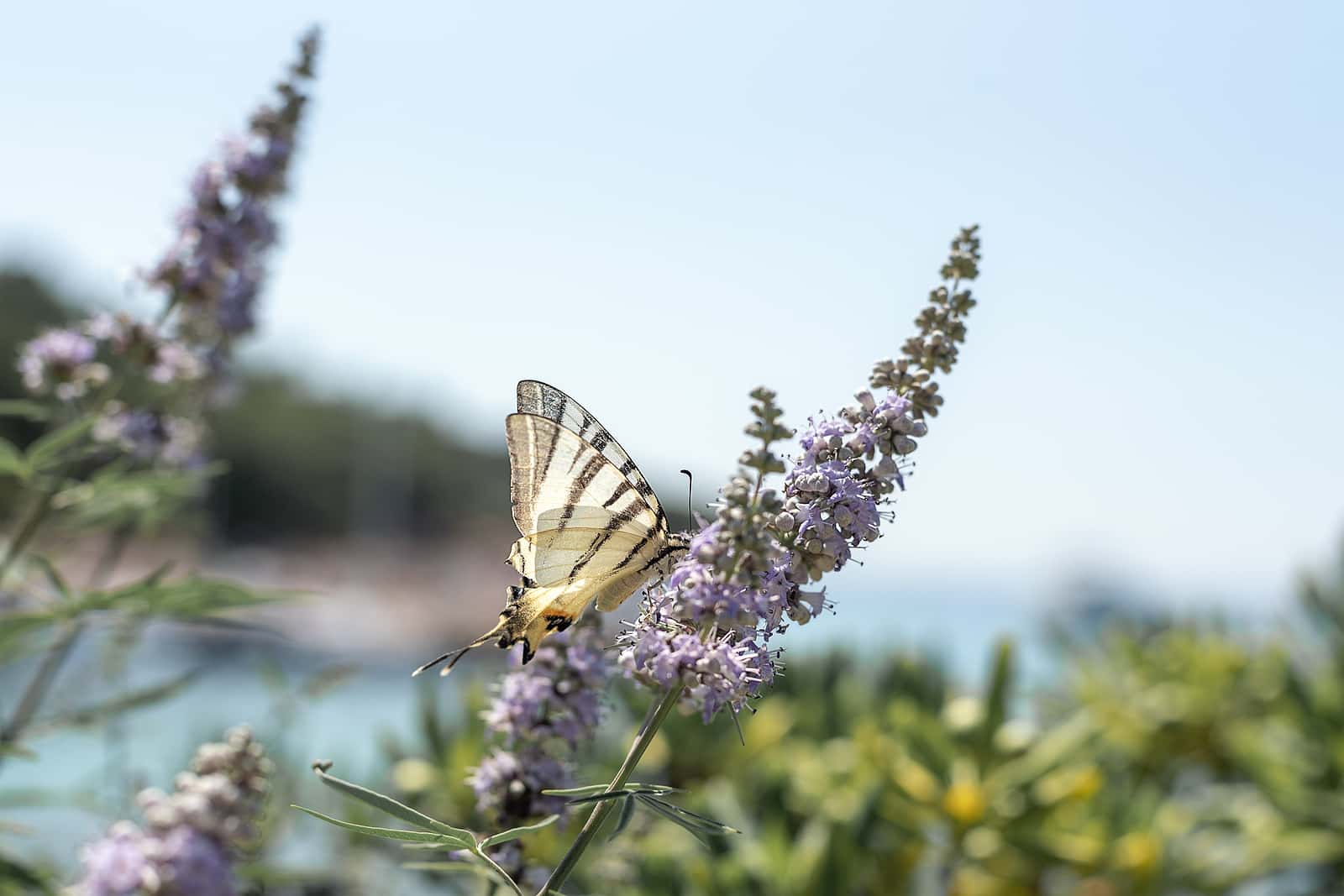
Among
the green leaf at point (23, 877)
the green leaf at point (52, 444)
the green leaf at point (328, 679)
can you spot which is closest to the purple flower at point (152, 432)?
the green leaf at point (52, 444)

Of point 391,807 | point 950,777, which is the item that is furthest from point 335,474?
point 391,807

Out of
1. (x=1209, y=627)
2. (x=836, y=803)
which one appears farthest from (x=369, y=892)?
(x=1209, y=627)

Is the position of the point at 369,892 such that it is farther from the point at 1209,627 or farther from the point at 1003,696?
the point at 1209,627

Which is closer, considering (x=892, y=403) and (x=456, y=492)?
(x=892, y=403)

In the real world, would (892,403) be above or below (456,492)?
above

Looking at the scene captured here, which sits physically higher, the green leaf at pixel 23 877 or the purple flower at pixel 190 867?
the purple flower at pixel 190 867

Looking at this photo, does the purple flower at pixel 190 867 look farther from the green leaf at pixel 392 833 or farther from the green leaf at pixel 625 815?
the green leaf at pixel 625 815

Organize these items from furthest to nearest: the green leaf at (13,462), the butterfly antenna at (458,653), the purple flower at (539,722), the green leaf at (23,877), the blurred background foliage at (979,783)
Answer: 1. the blurred background foliage at (979,783)
2. the green leaf at (13,462)
3. the green leaf at (23,877)
4. the purple flower at (539,722)
5. the butterfly antenna at (458,653)
